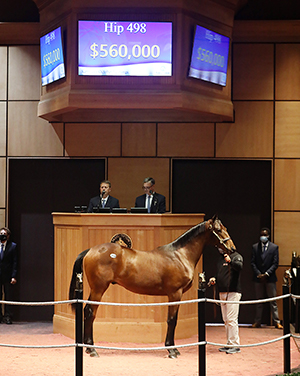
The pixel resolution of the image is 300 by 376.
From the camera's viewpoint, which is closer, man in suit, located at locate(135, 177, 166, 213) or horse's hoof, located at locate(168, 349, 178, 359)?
horse's hoof, located at locate(168, 349, 178, 359)

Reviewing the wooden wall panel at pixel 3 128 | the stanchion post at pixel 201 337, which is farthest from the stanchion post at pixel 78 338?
the wooden wall panel at pixel 3 128

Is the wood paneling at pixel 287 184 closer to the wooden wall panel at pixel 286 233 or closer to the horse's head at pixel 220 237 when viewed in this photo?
the wooden wall panel at pixel 286 233

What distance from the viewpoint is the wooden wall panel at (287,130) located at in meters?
9.56

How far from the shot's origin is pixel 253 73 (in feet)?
31.6

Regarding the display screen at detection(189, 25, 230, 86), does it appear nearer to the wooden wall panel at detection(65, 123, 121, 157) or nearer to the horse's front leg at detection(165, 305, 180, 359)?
the wooden wall panel at detection(65, 123, 121, 157)

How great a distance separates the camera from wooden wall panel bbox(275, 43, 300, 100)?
377 inches

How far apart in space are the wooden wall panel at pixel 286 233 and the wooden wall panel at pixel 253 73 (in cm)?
232

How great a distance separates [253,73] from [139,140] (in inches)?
101

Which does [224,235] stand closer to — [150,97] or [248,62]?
[150,97]

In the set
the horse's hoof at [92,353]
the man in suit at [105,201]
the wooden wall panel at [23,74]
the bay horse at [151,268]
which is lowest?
the horse's hoof at [92,353]

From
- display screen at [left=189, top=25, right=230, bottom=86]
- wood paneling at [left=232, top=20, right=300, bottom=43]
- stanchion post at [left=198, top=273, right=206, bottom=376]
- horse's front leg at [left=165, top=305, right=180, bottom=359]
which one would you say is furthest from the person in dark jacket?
wood paneling at [left=232, top=20, right=300, bottom=43]

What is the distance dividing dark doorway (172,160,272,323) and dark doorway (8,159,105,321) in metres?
1.69

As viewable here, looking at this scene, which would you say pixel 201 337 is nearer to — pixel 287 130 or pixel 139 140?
pixel 139 140

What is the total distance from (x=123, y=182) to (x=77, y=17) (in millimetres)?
3143
